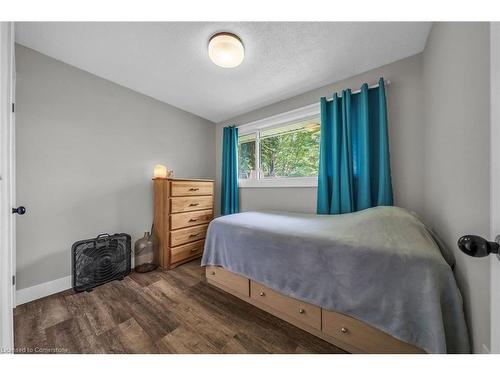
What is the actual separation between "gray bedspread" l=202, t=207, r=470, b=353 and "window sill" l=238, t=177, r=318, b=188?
2.84 feet

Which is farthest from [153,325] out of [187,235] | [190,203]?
[190,203]

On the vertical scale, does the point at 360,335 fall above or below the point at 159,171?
below

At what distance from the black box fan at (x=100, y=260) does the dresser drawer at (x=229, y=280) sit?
102 centimetres

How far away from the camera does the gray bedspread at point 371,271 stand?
0.78m

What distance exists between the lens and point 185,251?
226 cm

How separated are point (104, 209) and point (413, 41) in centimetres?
341

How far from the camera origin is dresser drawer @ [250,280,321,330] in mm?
1142

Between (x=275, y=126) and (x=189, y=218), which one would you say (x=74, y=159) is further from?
(x=275, y=126)

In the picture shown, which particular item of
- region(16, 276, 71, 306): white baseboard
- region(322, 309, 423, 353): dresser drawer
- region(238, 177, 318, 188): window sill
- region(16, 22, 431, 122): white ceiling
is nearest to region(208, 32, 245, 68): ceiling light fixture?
region(16, 22, 431, 122): white ceiling

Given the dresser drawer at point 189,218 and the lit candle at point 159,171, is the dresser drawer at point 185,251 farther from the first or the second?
the lit candle at point 159,171

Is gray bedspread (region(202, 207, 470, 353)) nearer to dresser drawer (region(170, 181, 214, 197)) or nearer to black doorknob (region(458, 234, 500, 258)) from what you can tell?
black doorknob (region(458, 234, 500, 258))

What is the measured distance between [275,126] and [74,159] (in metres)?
2.42

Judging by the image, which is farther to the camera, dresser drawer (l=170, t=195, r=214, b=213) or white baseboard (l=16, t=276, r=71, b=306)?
dresser drawer (l=170, t=195, r=214, b=213)
